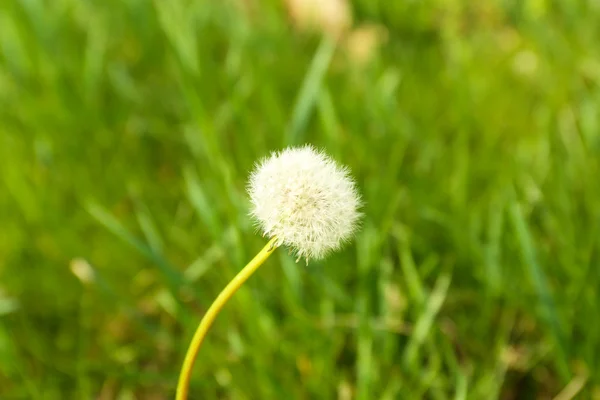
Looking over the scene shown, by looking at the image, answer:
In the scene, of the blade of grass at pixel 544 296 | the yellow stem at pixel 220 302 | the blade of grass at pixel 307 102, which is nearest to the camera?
the yellow stem at pixel 220 302

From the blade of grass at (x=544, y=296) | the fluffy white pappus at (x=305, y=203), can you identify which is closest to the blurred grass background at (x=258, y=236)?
the blade of grass at (x=544, y=296)

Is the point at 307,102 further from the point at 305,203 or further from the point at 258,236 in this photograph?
the point at 305,203

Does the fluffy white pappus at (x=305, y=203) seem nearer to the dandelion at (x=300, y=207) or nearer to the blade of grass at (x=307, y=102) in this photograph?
the dandelion at (x=300, y=207)

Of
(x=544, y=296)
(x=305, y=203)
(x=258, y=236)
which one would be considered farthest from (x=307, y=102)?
(x=305, y=203)

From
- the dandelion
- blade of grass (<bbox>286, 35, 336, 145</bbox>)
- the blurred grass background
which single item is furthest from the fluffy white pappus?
blade of grass (<bbox>286, 35, 336, 145</bbox>)

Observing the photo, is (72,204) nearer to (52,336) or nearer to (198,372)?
(52,336)

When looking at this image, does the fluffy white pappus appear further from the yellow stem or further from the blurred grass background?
the blurred grass background

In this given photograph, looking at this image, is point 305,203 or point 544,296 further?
point 544,296
